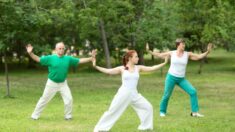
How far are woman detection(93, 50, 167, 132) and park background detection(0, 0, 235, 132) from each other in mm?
519

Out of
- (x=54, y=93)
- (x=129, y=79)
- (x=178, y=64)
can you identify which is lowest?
(x=54, y=93)

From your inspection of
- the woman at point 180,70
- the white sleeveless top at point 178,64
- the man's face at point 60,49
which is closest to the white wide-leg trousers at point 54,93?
the man's face at point 60,49

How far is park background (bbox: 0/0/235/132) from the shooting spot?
12.7m

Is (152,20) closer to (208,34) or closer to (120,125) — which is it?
(208,34)

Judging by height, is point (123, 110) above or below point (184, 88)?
above

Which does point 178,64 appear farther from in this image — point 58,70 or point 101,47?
point 101,47

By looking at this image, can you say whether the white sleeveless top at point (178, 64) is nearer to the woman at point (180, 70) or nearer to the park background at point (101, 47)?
the woman at point (180, 70)

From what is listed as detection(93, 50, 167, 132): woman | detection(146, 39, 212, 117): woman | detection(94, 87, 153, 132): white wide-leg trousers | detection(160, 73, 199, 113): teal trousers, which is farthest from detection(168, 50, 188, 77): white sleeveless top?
detection(94, 87, 153, 132): white wide-leg trousers

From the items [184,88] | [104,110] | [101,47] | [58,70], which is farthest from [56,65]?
[101,47]

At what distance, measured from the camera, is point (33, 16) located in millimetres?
18484

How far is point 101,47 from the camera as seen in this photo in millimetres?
36562

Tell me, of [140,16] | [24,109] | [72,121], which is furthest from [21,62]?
[72,121]

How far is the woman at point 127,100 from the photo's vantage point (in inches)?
423

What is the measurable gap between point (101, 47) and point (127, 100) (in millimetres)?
25808
